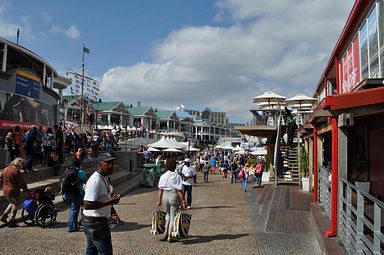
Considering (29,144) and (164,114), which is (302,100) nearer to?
(29,144)

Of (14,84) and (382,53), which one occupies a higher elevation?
(14,84)

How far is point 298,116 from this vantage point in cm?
2405

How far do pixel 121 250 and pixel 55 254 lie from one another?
1.05 m

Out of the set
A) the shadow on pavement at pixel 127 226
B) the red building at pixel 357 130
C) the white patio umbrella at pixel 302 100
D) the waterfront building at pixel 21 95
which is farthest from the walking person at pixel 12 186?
the white patio umbrella at pixel 302 100

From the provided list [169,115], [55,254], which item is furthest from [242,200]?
[169,115]

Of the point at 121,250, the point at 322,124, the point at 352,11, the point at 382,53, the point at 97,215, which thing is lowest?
the point at 121,250

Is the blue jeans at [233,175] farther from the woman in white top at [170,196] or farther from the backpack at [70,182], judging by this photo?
the woman in white top at [170,196]

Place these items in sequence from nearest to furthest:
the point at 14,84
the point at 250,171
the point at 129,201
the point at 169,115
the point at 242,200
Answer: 1. the point at 129,201
2. the point at 242,200
3. the point at 14,84
4. the point at 250,171
5. the point at 169,115

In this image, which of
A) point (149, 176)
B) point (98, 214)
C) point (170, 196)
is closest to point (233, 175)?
point (149, 176)

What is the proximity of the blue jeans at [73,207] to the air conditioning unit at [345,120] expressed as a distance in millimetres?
5301

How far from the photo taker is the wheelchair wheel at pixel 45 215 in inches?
330

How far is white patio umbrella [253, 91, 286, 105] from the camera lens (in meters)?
22.2

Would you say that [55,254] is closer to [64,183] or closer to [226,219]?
[64,183]

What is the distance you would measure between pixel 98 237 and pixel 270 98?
737 inches
